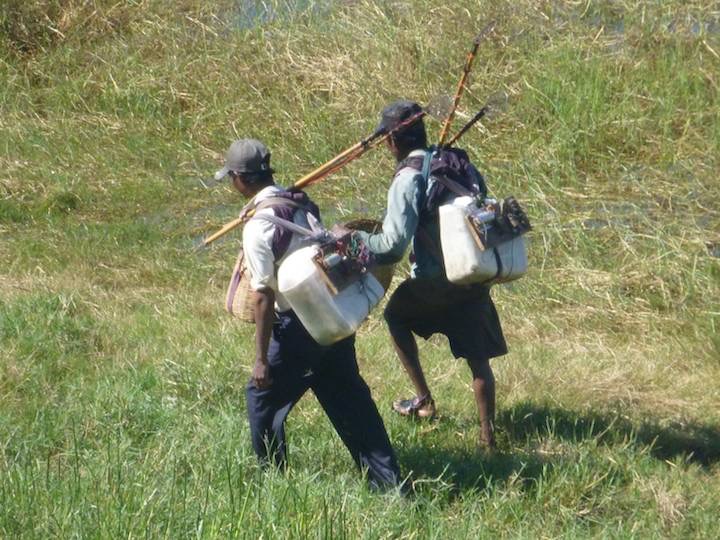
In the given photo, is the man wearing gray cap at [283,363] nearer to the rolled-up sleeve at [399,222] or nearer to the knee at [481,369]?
the rolled-up sleeve at [399,222]

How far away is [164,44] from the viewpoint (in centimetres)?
1307

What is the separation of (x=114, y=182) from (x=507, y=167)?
3.43 m

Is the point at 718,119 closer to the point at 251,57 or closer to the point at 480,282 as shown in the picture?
the point at 251,57

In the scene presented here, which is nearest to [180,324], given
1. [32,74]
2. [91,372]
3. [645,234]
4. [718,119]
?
[91,372]

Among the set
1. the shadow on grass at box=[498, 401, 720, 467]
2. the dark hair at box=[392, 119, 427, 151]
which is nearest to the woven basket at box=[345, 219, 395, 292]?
the dark hair at box=[392, 119, 427, 151]

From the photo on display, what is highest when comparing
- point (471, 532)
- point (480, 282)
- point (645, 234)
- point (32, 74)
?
point (32, 74)

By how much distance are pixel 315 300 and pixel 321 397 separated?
2.07 feet

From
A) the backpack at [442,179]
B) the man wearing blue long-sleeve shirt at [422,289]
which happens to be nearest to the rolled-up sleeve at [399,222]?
the man wearing blue long-sleeve shirt at [422,289]

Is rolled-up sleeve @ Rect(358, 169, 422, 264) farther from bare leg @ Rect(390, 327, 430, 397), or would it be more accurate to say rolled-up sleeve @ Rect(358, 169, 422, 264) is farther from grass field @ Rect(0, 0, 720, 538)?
grass field @ Rect(0, 0, 720, 538)

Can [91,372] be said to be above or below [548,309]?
above

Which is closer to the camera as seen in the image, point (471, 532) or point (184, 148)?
point (471, 532)

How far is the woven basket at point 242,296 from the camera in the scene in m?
5.52

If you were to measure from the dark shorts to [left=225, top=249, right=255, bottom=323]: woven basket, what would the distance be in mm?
977

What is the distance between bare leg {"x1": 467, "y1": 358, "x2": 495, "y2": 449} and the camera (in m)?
6.24
